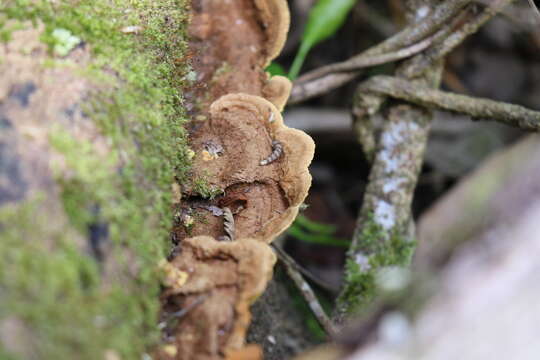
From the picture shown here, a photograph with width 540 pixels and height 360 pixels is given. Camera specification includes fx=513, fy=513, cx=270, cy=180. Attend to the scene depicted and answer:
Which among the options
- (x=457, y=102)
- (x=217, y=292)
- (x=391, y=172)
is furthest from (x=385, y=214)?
(x=217, y=292)

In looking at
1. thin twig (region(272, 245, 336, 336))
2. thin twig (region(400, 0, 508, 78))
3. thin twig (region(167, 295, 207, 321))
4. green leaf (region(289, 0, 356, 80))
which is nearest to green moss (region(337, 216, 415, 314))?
thin twig (region(272, 245, 336, 336))

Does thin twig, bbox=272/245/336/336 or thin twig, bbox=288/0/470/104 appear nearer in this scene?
thin twig, bbox=272/245/336/336

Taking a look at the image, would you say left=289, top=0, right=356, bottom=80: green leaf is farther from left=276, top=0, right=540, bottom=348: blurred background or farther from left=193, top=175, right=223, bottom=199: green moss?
left=193, top=175, right=223, bottom=199: green moss

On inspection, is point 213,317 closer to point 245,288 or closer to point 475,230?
point 245,288

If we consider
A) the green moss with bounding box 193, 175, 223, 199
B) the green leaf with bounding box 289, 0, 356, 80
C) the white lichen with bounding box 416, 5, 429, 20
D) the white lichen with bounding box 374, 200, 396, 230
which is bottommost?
the white lichen with bounding box 374, 200, 396, 230

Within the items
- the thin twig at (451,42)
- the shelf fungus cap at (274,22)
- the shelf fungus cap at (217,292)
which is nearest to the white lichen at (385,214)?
the thin twig at (451,42)

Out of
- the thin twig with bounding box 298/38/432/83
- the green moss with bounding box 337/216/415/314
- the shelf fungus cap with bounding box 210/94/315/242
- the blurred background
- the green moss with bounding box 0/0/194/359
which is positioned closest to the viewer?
the green moss with bounding box 0/0/194/359

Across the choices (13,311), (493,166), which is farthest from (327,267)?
(13,311)

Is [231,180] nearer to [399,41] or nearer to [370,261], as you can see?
[370,261]
